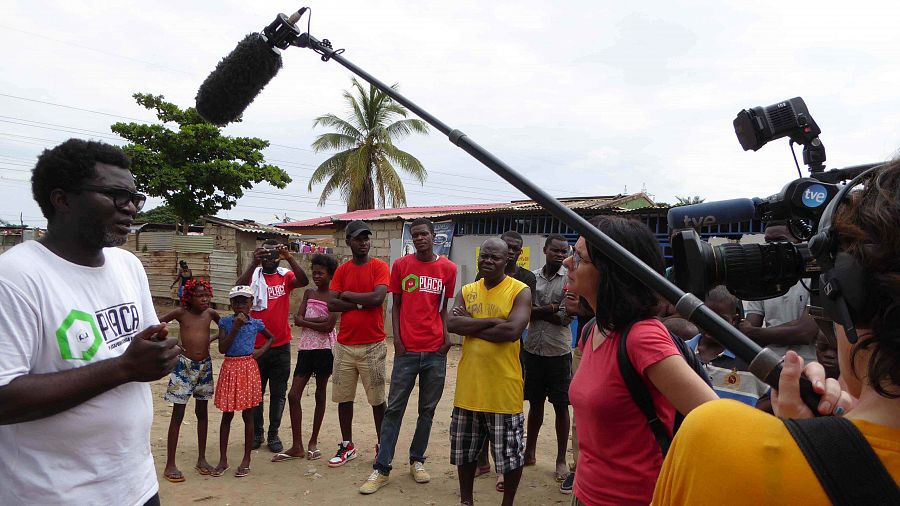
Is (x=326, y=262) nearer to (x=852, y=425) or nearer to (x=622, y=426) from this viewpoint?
(x=622, y=426)

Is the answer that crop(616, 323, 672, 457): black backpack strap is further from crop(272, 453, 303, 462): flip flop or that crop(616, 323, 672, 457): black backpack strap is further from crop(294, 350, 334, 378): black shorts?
crop(272, 453, 303, 462): flip flop

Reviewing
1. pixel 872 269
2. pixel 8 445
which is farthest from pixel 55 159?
pixel 872 269

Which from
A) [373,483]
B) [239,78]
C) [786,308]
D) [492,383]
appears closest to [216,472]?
[373,483]

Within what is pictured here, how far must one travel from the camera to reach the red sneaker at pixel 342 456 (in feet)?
17.0

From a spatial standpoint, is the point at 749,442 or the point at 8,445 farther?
the point at 8,445

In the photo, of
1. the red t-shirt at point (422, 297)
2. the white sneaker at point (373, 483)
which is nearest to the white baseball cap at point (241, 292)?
the red t-shirt at point (422, 297)

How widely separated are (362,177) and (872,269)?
2502 centimetres

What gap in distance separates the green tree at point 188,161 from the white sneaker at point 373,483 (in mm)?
16231

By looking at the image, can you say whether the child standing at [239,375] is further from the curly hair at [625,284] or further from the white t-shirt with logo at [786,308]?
the white t-shirt with logo at [786,308]

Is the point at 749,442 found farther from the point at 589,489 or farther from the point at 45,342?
the point at 45,342

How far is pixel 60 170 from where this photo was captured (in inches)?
83.4

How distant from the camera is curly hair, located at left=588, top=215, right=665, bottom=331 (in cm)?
206

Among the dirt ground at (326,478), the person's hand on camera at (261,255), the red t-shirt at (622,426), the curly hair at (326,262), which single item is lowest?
the dirt ground at (326,478)

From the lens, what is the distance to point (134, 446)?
6.82 feet
